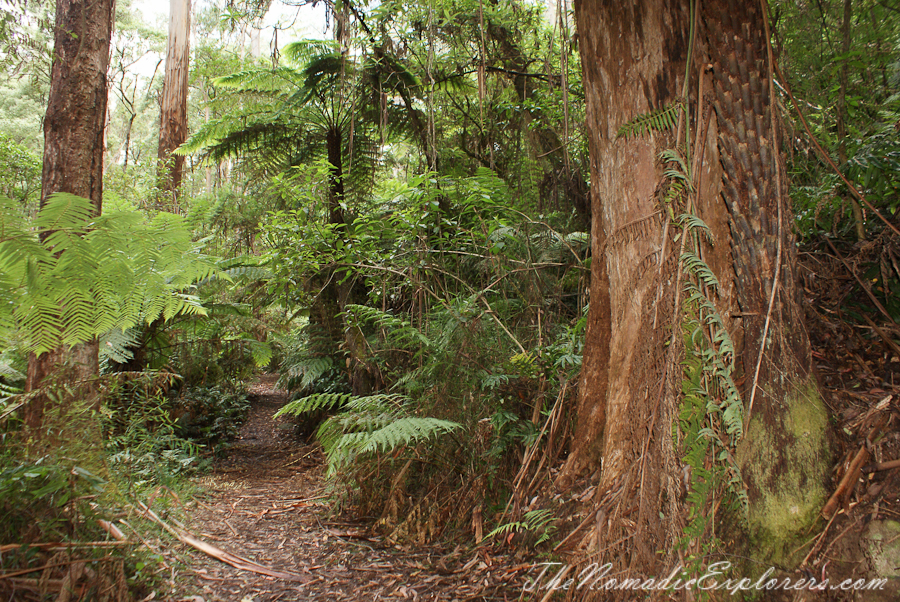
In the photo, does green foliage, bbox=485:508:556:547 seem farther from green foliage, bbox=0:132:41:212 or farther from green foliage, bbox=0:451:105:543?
green foliage, bbox=0:132:41:212

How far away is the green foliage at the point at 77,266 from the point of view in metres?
1.76

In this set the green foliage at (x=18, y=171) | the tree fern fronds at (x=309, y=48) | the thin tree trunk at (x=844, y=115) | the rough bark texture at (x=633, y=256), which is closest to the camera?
the rough bark texture at (x=633, y=256)

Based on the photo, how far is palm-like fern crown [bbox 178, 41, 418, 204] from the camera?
491 cm

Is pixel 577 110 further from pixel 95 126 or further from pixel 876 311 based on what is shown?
pixel 95 126

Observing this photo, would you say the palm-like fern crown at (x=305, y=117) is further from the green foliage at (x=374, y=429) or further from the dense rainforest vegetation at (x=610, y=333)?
the green foliage at (x=374, y=429)

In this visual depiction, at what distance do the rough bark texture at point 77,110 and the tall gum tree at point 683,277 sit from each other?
2.98 meters

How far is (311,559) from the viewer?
2357 mm

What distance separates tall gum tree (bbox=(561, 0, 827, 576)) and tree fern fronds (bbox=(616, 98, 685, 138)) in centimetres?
2

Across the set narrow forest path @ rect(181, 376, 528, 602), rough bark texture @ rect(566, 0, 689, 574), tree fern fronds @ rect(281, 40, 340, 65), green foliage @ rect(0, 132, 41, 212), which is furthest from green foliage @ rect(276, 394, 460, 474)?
green foliage @ rect(0, 132, 41, 212)

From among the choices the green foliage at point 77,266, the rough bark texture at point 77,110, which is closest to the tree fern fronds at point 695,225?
the green foliage at point 77,266

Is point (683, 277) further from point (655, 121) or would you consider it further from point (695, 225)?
point (655, 121)

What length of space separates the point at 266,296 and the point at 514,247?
3.31m

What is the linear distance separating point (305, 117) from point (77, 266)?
3.91 m

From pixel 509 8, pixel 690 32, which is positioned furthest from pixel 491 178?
pixel 690 32
